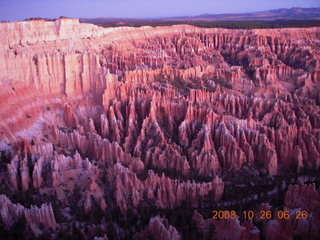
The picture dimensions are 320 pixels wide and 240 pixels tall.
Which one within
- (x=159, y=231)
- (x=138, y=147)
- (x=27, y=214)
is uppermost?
(x=138, y=147)

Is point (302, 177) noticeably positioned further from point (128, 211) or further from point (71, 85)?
point (71, 85)

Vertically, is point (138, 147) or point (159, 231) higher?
point (138, 147)
